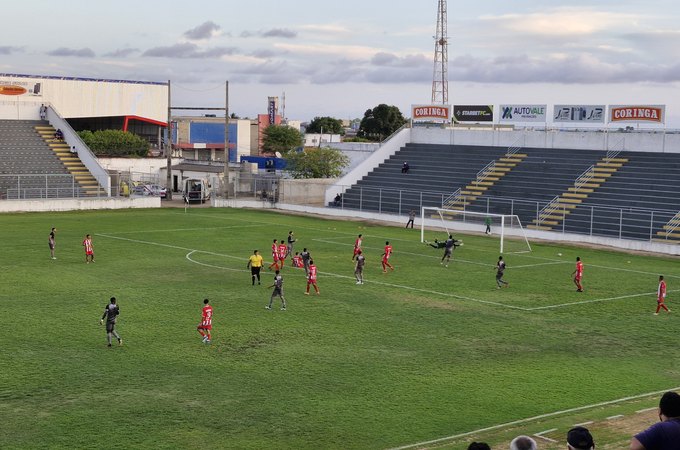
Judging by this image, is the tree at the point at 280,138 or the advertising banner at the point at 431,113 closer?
the advertising banner at the point at 431,113

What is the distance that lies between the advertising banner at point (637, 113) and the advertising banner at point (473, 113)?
→ 49.0ft

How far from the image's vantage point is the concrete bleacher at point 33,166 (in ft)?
232

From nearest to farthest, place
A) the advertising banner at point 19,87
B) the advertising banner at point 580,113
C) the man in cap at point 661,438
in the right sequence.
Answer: the man in cap at point 661,438, the advertising banner at point 580,113, the advertising banner at point 19,87

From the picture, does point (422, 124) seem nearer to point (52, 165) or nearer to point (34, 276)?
point (52, 165)

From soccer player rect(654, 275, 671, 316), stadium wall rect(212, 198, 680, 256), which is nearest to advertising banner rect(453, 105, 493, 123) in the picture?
stadium wall rect(212, 198, 680, 256)

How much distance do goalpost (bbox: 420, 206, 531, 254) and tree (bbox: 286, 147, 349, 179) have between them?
787 inches

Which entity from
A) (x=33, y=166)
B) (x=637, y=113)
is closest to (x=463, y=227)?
(x=637, y=113)

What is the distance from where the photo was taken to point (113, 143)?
102312mm

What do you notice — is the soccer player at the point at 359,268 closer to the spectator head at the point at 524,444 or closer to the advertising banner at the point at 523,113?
the spectator head at the point at 524,444

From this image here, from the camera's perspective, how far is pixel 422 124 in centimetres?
9119

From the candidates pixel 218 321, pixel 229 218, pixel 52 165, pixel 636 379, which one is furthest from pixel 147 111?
pixel 636 379

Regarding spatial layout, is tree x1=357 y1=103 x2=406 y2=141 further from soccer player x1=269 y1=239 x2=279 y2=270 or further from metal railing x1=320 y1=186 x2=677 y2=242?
soccer player x1=269 y1=239 x2=279 y2=270

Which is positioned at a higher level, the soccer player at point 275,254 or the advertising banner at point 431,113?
the advertising banner at point 431,113

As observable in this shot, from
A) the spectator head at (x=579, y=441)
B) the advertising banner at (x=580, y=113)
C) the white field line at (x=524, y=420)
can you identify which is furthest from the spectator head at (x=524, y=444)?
the advertising banner at (x=580, y=113)
